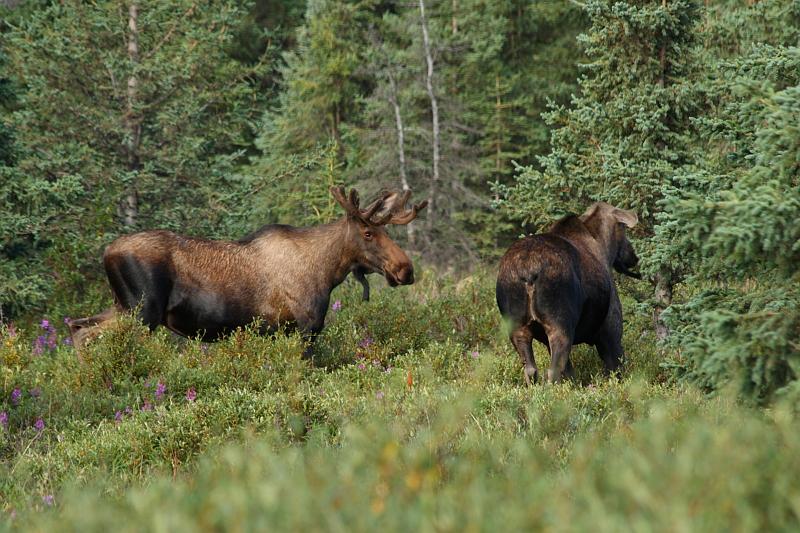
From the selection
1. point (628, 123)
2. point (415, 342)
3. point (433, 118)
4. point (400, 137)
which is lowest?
point (400, 137)

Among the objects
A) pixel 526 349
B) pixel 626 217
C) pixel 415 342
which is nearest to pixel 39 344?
pixel 415 342

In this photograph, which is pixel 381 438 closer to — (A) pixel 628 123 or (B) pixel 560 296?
(B) pixel 560 296

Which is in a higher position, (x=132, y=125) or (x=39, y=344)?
(x=132, y=125)

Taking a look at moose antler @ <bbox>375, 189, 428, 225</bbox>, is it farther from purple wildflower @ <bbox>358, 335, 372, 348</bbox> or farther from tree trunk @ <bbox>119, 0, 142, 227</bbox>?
tree trunk @ <bbox>119, 0, 142, 227</bbox>

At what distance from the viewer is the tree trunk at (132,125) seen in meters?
14.2

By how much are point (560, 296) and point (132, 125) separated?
8665mm

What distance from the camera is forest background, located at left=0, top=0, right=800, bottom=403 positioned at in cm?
489

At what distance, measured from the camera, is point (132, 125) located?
14.8 meters

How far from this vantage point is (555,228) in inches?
372

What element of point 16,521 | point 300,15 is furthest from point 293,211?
point 16,521

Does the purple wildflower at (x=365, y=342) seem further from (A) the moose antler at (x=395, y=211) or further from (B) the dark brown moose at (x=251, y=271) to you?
(A) the moose antler at (x=395, y=211)

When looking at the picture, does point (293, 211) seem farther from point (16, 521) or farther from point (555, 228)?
point (16, 521)

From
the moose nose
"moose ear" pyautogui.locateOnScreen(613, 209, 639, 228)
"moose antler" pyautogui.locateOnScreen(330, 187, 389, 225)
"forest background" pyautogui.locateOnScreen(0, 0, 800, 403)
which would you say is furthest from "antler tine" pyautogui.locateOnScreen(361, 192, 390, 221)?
"moose ear" pyautogui.locateOnScreen(613, 209, 639, 228)

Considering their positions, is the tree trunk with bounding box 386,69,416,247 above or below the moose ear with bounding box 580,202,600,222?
below
